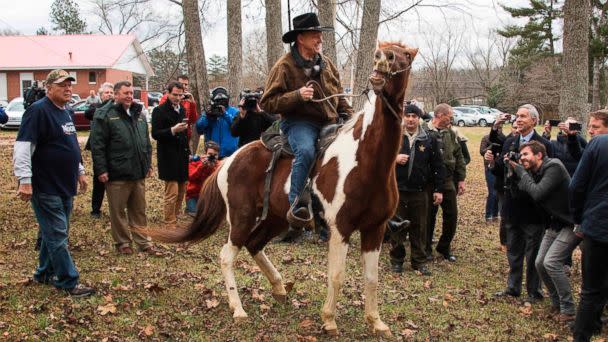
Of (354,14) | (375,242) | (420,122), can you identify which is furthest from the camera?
(354,14)

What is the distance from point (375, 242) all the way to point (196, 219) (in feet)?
7.23

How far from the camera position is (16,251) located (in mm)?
7535

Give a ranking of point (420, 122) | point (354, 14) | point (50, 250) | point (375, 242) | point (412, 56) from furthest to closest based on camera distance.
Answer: point (354, 14) < point (420, 122) < point (50, 250) < point (375, 242) < point (412, 56)

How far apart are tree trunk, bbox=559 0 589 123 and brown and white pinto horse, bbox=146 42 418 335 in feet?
19.0

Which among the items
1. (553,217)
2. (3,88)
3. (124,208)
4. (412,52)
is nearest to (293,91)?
(412,52)

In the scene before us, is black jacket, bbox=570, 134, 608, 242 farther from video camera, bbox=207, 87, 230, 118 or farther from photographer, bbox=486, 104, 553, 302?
video camera, bbox=207, 87, 230, 118

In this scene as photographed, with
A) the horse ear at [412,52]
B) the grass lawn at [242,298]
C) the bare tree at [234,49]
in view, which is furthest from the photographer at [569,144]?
the bare tree at [234,49]

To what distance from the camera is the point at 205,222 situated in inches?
241

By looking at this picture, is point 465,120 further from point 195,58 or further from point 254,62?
point 195,58

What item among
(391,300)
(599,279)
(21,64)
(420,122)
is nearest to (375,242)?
(391,300)

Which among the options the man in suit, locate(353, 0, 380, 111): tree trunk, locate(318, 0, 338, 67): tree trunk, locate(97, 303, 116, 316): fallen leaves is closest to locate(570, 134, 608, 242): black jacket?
locate(97, 303, 116, 316): fallen leaves

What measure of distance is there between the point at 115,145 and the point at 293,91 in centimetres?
321

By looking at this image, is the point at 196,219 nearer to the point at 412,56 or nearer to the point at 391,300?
the point at 391,300

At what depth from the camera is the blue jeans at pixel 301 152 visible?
5.12m
